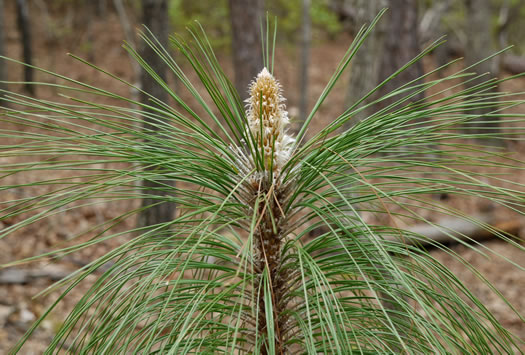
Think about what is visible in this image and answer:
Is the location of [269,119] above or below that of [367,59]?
below

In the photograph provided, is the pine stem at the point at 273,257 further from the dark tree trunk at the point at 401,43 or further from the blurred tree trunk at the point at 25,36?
the blurred tree trunk at the point at 25,36

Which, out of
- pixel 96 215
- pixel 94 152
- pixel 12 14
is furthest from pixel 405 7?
pixel 12 14

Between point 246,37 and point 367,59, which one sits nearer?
point 367,59

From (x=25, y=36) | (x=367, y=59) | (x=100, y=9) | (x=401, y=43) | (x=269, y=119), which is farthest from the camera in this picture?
(x=100, y=9)

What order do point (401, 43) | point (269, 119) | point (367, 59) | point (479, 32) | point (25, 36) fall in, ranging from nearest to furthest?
1. point (269, 119)
2. point (367, 59)
3. point (401, 43)
4. point (479, 32)
5. point (25, 36)

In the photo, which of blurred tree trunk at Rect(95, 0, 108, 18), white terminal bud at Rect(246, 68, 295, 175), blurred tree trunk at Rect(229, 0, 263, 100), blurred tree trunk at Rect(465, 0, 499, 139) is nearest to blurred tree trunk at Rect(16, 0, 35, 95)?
blurred tree trunk at Rect(95, 0, 108, 18)

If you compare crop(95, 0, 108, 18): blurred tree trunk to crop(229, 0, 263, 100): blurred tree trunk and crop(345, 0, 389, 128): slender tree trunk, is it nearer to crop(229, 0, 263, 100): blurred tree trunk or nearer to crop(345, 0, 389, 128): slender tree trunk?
crop(229, 0, 263, 100): blurred tree trunk

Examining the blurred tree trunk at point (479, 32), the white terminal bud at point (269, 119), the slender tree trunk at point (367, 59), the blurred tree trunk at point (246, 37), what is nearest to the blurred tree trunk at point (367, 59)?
the slender tree trunk at point (367, 59)

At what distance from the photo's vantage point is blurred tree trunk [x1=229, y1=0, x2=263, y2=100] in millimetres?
4922

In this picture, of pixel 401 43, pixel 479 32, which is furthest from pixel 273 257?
pixel 479 32

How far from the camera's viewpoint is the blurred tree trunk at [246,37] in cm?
492

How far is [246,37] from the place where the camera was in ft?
16.2

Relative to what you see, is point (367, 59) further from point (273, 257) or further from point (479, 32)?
point (479, 32)

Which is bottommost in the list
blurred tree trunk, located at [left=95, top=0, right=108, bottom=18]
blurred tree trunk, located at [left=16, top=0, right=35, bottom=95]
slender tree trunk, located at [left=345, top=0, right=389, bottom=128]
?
slender tree trunk, located at [left=345, top=0, right=389, bottom=128]
